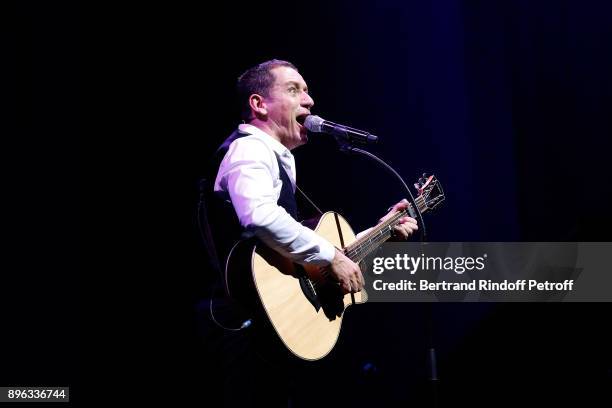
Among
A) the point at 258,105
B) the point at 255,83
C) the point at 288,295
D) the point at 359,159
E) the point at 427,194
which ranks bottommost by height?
the point at 288,295

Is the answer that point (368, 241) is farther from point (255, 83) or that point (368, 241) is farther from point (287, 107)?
point (255, 83)

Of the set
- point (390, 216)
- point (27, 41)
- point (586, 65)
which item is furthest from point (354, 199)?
point (586, 65)

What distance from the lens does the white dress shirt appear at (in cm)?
222

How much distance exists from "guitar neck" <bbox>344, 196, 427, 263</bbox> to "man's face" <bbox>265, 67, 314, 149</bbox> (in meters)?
0.51

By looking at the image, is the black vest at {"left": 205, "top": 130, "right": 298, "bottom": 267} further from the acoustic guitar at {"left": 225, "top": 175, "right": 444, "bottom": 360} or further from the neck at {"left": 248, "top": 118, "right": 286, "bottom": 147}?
the neck at {"left": 248, "top": 118, "right": 286, "bottom": 147}

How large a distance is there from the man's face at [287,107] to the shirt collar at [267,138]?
110 millimetres

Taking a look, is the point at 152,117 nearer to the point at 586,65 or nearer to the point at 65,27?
the point at 65,27

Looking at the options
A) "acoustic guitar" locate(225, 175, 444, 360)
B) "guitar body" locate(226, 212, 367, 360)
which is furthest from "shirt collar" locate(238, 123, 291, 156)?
"guitar body" locate(226, 212, 367, 360)

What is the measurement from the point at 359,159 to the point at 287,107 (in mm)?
1574

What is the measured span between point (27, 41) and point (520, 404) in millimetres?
3000

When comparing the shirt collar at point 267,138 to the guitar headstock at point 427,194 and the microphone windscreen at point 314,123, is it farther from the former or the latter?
the guitar headstock at point 427,194

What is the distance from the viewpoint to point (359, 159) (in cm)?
428

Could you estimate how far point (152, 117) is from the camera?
3.12 meters

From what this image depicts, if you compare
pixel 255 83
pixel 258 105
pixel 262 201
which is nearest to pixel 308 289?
pixel 262 201
